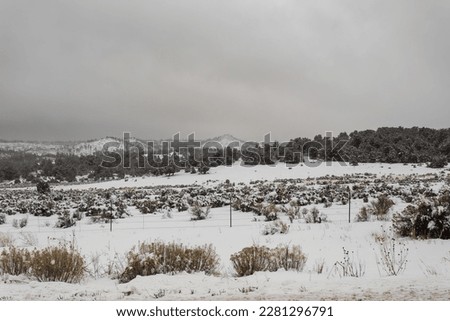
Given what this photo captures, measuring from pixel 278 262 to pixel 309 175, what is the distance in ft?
152

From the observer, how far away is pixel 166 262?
754cm

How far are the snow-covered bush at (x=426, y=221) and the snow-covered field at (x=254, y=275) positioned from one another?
57 centimetres

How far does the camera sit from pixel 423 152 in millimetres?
61281

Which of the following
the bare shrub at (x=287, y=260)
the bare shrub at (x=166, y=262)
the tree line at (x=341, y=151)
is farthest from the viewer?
the tree line at (x=341, y=151)

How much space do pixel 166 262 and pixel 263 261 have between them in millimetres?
2009

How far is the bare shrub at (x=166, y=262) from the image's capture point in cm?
734

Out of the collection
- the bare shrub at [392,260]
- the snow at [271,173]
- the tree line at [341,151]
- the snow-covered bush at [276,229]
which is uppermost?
the tree line at [341,151]

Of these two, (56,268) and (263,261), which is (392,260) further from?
(56,268)

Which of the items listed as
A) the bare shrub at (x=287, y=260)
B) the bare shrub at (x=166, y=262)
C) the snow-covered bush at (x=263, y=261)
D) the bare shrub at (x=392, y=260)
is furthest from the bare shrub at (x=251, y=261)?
the bare shrub at (x=392, y=260)

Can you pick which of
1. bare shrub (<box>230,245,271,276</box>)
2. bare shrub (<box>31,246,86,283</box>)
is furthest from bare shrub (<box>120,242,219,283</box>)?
bare shrub (<box>31,246,86,283</box>)

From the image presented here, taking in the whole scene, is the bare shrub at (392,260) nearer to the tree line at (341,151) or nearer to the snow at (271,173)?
the snow at (271,173)

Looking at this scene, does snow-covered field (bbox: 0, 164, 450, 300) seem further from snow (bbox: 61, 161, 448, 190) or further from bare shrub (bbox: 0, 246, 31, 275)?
snow (bbox: 61, 161, 448, 190)

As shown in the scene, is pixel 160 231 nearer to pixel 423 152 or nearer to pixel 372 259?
pixel 372 259

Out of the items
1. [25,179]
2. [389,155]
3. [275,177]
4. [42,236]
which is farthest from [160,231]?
[25,179]
